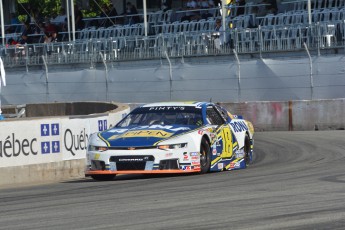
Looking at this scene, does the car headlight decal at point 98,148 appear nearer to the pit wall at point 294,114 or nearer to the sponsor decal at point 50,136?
the sponsor decal at point 50,136

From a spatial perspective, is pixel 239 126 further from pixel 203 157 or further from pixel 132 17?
pixel 132 17

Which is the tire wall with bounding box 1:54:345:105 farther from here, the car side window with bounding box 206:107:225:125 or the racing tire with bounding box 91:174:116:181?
the racing tire with bounding box 91:174:116:181

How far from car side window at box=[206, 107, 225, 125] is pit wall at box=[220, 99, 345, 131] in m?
9.74

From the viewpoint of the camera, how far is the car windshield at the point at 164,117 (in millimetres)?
16078

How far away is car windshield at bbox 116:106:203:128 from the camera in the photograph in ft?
52.7

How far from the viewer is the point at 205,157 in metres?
15.5

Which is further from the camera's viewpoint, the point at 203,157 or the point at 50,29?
the point at 50,29

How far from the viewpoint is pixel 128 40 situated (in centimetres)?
3309

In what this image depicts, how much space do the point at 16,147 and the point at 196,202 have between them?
237 inches

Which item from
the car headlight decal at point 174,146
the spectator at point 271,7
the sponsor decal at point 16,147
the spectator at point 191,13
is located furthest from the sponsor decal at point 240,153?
the spectator at point 191,13

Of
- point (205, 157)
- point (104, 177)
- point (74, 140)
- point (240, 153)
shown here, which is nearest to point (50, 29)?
point (74, 140)

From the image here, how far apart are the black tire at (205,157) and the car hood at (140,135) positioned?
0.31 m

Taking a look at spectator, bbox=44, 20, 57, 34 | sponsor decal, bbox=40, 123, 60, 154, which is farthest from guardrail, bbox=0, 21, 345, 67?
sponsor decal, bbox=40, 123, 60, 154

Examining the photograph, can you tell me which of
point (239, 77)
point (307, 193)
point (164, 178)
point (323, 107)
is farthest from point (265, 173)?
point (239, 77)
